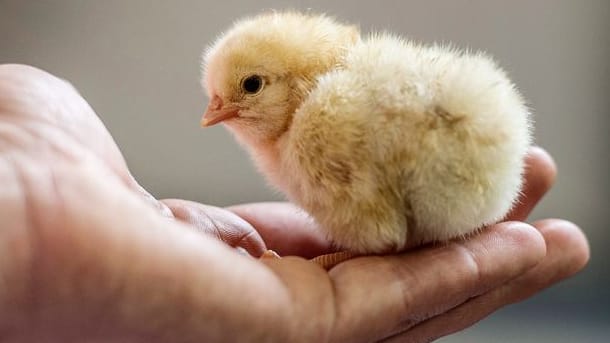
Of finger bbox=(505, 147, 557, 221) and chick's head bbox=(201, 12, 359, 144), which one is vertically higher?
chick's head bbox=(201, 12, 359, 144)

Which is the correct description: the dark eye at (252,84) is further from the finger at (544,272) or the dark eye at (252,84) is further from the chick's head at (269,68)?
the finger at (544,272)

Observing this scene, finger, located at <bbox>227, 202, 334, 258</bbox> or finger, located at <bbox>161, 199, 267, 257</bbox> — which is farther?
finger, located at <bbox>227, 202, 334, 258</bbox>

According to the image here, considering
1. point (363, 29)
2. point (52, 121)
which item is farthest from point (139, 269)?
point (363, 29)

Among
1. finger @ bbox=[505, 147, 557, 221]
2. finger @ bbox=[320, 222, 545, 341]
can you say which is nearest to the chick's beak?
finger @ bbox=[320, 222, 545, 341]

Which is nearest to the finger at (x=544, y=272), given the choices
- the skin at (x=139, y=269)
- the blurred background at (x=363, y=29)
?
the skin at (x=139, y=269)

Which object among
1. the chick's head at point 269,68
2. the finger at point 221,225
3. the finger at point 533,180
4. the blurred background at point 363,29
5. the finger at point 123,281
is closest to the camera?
the finger at point 123,281

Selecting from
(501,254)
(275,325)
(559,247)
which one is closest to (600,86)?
(559,247)

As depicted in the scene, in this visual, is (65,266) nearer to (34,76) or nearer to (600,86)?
(34,76)

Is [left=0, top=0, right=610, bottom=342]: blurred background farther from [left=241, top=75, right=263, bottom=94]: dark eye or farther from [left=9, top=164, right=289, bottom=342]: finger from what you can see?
[left=9, top=164, right=289, bottom=342]: finger
